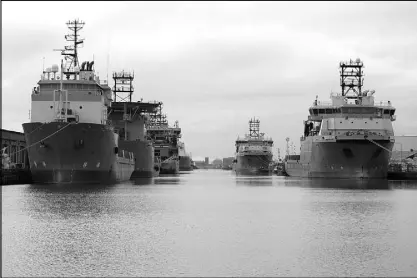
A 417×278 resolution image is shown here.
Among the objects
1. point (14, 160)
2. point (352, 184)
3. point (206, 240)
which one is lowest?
point (206, 240)

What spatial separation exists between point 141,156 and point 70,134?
93.9 ft

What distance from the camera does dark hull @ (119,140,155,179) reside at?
6756 centimetres

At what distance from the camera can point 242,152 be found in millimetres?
123375

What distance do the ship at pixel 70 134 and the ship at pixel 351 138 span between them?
22.2 meters

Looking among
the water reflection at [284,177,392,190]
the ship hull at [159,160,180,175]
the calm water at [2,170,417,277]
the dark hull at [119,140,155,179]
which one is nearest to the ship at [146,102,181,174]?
the ship hull at [159,160,180,175]

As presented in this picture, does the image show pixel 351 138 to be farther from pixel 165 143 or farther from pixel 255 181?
pixel 165 143

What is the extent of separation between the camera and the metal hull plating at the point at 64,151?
4169 centimetres

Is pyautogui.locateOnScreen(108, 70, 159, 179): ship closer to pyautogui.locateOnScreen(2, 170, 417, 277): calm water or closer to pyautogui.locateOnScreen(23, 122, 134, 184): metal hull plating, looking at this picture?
pyautogui.locateOnScreen(23, 122, 134, 184): metal hull plating

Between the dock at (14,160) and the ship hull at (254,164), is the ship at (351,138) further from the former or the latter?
the ship hull at (254,164)

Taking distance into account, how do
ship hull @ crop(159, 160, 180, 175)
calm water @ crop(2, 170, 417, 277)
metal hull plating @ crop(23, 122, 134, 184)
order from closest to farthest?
calm water @ crop(2, 170, 417, 277) < metal hull plating @ crop(23, 122, 134, 184) < ship hull @ crop(159, 160, 180, 175)

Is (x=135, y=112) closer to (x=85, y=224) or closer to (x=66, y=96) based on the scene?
(x=66, y=96)

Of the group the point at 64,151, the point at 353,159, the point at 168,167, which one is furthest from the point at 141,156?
the point at 168,167

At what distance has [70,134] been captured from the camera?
137ft

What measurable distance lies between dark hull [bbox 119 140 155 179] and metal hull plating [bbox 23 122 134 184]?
22.1 metres
